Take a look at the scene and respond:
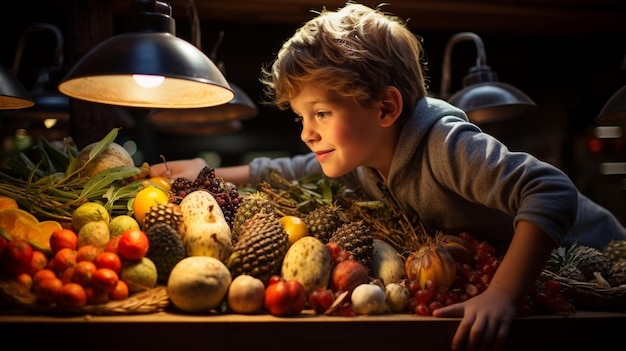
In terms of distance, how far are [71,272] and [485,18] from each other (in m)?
3.68

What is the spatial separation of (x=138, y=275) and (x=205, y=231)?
21cm

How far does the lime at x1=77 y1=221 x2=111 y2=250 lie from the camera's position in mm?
1541

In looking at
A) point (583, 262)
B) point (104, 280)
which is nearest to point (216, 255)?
point (104, 280)

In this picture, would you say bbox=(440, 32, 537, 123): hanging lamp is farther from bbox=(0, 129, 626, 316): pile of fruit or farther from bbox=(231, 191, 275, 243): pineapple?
bbox=(231, 191, 275, 243): pineapple

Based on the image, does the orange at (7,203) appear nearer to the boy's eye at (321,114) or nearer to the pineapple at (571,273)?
the boy's eye at (321,114)

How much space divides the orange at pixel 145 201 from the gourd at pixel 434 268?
2.58 ft

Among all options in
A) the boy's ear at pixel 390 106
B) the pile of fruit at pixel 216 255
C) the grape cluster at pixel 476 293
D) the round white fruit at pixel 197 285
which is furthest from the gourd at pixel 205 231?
the boy's ear at pixel 390 106

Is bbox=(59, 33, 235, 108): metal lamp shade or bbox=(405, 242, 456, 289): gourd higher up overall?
bbox=(59, 33, 235, 108): metal lamp shade

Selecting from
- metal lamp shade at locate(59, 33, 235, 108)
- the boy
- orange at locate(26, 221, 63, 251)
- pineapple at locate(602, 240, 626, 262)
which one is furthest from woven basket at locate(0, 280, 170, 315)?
pineapple at locate(602, 240, 626, 262)

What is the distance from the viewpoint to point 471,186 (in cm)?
168

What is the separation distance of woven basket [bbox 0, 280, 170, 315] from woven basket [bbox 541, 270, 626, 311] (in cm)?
115

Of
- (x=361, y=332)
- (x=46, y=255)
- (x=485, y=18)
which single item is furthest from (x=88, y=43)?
(x=485, y=18)

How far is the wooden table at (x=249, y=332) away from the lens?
1.26 meters

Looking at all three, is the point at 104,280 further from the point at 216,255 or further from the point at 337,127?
the point at 337,127
